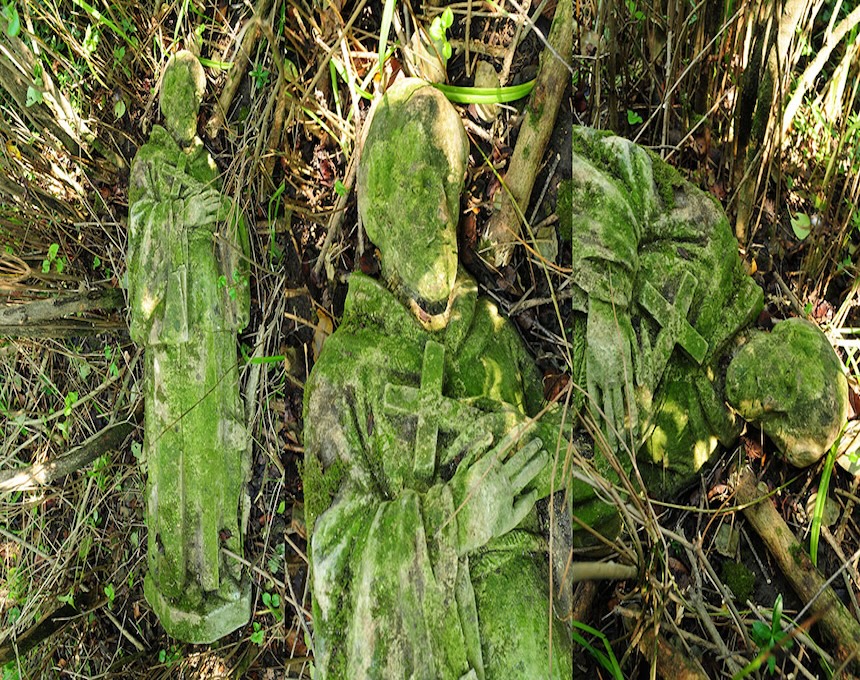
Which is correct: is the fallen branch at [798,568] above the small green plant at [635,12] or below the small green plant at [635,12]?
below

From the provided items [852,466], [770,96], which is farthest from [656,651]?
[770,96]

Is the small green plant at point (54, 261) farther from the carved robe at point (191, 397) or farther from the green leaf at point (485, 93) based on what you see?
the green leaf at point (485, 93)

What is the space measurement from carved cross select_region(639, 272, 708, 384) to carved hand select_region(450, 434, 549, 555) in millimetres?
318

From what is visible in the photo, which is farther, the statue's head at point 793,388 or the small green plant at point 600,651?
the statue's head at point 793,388

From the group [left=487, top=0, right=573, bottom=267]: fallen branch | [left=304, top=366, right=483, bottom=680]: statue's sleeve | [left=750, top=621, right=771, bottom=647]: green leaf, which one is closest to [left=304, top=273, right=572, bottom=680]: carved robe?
[left=304, top=366, right=483, bottom=680]: statue's sleeve

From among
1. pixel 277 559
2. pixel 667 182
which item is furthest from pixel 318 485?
pixel 667 182

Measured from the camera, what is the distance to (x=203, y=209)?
2.29 metres

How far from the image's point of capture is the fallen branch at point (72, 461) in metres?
2.60

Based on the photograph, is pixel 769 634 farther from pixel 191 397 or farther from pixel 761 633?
pixel 191 397

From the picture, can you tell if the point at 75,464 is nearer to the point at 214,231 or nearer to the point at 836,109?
the point at 214,231

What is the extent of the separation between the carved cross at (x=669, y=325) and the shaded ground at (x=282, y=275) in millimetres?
234

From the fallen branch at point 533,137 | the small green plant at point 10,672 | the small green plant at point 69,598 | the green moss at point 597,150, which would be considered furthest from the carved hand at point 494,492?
the small green plant at point 10,672

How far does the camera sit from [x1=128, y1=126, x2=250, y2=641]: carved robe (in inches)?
89.7

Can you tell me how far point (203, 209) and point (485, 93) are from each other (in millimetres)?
1076
